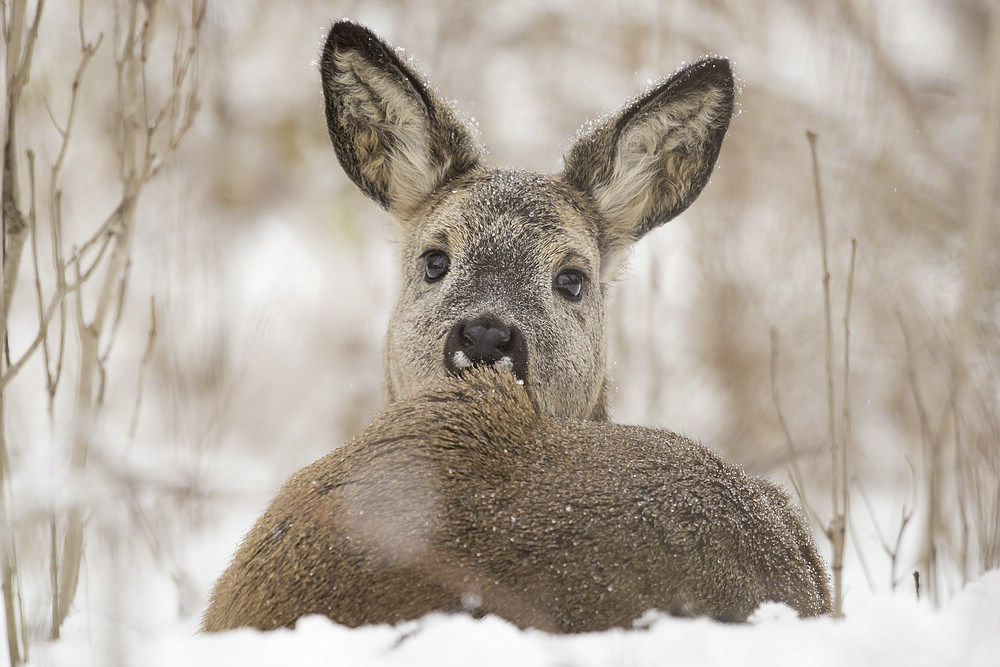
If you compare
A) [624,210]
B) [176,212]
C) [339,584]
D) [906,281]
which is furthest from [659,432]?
[176,212]

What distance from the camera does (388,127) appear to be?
4.91 metres

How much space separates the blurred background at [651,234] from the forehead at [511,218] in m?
2.96

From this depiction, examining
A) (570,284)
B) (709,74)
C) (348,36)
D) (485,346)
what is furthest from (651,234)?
(485,346)

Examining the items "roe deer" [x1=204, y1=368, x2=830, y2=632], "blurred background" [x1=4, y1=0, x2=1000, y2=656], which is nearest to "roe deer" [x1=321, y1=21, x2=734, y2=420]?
"roe deer" [x1=204, y1=368, x2=830, y2=632]

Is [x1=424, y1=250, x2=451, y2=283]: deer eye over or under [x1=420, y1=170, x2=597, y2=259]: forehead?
under

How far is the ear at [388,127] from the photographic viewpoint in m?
4.62

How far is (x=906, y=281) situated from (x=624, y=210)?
3719 mm

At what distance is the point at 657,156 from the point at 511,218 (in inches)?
32.8

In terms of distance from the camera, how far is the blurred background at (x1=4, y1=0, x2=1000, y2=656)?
8.55 meters

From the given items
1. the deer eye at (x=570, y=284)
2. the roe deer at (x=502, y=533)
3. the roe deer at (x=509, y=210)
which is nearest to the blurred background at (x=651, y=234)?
the roe deer at (x=509, y=210)

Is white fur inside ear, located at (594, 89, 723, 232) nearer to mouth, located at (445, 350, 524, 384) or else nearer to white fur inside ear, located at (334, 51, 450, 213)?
white fur inside ear, located at (334, 51, 450, 213)

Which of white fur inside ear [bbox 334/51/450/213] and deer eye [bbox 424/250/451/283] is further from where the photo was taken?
white fur inside ear [bbox 334/51/450/213]

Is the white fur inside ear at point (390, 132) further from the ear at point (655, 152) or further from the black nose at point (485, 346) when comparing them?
the black nose at point (485, 346)

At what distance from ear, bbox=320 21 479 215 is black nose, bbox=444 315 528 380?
1153 millimetres
